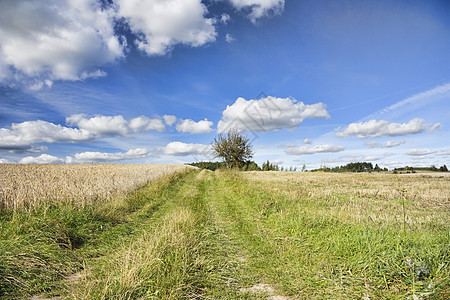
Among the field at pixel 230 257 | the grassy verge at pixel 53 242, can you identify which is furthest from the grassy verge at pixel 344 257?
the grassy verge at pixel 53 242

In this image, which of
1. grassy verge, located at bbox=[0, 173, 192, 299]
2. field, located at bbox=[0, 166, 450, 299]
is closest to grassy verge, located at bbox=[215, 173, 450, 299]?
field, located at bbox=[0, 166, 450, 299]

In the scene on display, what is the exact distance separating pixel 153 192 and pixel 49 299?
10672mm

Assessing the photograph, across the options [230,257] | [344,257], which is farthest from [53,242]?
[344,257]

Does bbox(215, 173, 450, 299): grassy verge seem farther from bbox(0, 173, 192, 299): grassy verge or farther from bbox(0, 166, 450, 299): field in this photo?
bbox(0, 173, 192, 299): grassy verge

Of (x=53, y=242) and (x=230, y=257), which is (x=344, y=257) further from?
(x=53, y=242)

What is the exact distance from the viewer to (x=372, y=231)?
505cm

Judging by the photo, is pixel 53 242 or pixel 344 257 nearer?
pixel 344 257

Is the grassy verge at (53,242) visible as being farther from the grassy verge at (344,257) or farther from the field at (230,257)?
the grassy verge at (344,257)

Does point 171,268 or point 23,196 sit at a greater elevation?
point 23,196

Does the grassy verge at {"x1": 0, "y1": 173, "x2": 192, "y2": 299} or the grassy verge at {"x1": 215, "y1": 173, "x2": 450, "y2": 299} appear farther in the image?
the grassy verge at {"x1": 0, "y1": 173, "x2": 192, "y2": 299}

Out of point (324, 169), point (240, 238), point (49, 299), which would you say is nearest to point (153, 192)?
point (240, 238)

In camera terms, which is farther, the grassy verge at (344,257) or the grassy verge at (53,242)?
the grassy verge at (53,242)

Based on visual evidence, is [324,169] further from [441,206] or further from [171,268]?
[171,268]

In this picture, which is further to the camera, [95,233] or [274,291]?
[95,233]
